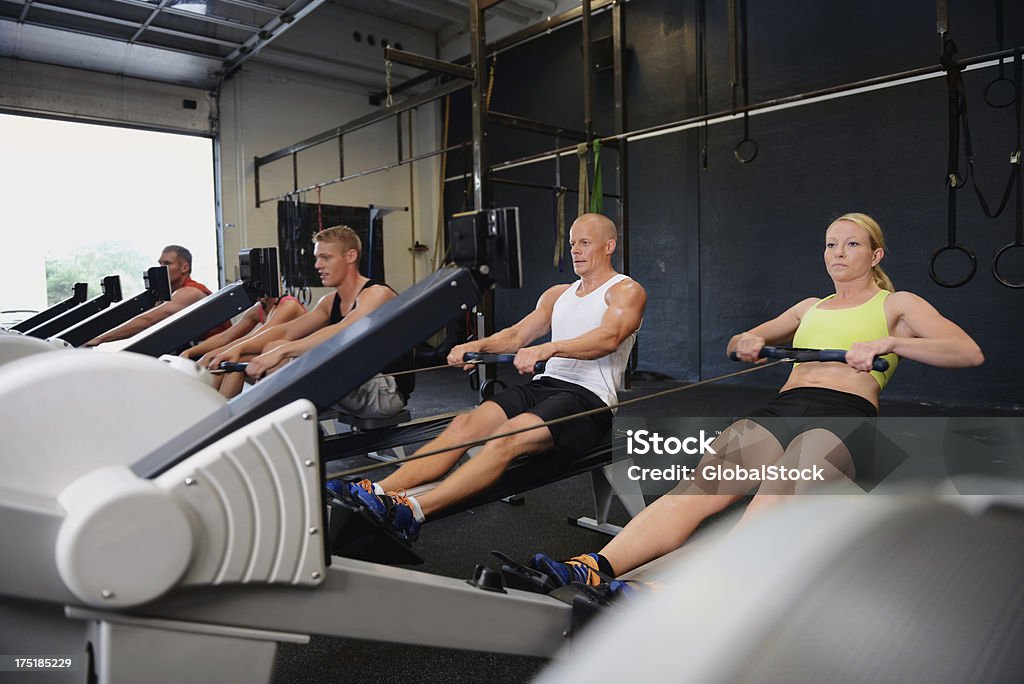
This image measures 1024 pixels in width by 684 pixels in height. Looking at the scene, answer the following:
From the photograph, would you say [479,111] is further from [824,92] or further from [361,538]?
[361,538]

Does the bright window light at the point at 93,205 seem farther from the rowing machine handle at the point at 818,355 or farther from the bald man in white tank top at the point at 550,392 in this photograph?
the rowing machine handle at the point at 818,355

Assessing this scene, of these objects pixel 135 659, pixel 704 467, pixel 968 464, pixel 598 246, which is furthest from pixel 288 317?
pixel 968 464

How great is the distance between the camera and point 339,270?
3170 millimetres

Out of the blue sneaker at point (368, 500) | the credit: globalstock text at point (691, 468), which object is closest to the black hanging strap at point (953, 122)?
the credit: globalstock text at point (691, 468)

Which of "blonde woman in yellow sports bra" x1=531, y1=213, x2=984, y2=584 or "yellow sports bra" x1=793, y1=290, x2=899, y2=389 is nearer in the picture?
"blonde woman in yellow sports bra" x1=531, y1=213, x2=984, y2=584

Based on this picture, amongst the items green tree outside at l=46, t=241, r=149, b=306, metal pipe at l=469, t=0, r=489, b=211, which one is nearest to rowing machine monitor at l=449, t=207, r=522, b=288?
metal pipe at l=469, t=0, r=489, b=211

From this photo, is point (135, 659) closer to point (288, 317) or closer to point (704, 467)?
point (704, 467)

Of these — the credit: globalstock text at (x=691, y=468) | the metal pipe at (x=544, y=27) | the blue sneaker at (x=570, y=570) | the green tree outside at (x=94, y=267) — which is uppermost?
the metal pipe at (x=544, y=27)

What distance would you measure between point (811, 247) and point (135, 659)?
17.9 ft

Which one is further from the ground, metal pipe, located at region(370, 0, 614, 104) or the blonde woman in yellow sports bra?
metal pipe, located at region(370, 0, 614, 104)

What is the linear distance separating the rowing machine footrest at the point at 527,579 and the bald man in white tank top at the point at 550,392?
0.42 metres

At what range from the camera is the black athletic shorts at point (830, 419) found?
1806mm

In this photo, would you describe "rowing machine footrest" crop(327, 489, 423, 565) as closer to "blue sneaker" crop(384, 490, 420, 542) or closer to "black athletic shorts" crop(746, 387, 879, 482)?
"blue sneaker" crop(384, 490, 420, 542)

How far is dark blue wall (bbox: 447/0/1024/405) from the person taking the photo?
4.65m
